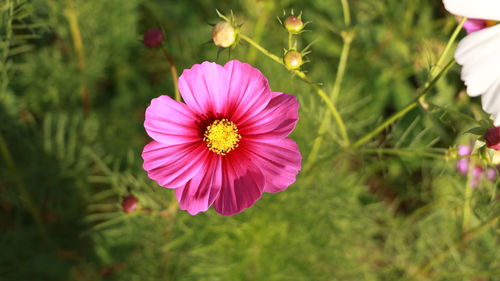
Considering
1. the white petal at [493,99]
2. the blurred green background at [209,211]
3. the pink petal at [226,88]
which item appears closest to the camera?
the white petal at [493,99]

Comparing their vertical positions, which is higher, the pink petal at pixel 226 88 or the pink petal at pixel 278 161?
the pink petal at pixel 226 88

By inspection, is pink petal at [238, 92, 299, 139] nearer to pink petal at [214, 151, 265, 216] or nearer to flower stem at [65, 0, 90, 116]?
pink petal at [214, 151, 265, 216]

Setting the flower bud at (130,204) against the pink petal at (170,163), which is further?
the flower bud at (130,204)

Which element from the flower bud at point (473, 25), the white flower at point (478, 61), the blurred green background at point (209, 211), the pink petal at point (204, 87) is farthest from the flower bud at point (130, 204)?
the flower bud at point (473, 25)

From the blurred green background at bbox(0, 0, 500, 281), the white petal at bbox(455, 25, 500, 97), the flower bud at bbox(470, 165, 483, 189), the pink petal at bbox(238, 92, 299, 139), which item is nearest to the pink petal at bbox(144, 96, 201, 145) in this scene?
the pink petal at bbox(238, 92, 299, 139)

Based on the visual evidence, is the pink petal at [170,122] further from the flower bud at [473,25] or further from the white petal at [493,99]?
the flower bud at [473,25]

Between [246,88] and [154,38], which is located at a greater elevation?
[154,38]

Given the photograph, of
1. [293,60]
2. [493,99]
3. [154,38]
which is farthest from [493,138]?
[154,38]

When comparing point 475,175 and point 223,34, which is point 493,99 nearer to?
point 223,34

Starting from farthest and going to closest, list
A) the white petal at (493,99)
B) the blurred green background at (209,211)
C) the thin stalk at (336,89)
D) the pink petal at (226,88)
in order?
the blurred green background at (209,211), the thin stalk at (336,89), the pink petal at (226,88), the white petal at (493,99)
